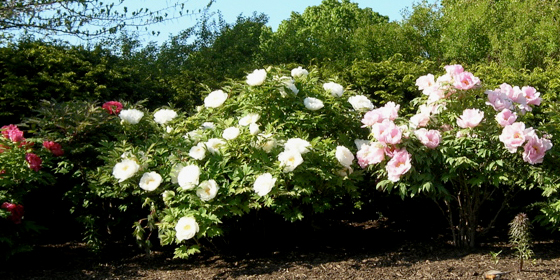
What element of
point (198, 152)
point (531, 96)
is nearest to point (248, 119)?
point (198, 152)

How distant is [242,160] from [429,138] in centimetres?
125

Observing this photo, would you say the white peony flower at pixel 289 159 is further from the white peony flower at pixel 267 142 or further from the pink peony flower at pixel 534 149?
the pink peony flower at pixel 534 149

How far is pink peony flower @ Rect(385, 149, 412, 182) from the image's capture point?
3.70 metres

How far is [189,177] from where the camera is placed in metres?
3.73

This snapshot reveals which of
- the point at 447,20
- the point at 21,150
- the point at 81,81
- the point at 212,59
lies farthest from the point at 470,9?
the point at 21,150

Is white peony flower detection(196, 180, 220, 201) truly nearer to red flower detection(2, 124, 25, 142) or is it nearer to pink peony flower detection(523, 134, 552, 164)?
red flower detection(2, 124, 25, 142)

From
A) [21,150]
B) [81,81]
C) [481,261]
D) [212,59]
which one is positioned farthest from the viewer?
[212,59]

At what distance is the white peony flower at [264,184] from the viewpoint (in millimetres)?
3641

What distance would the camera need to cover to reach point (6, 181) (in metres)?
4.08

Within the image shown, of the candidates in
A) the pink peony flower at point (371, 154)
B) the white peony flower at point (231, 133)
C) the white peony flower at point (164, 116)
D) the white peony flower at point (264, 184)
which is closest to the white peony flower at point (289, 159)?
the white peony flower at point (264, 184)

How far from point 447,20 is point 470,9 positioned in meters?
0.75

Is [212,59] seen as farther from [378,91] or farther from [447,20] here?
[447,20]

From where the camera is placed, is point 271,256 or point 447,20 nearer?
point 271,256

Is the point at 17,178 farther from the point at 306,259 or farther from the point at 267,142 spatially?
the point at 306,259
